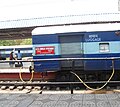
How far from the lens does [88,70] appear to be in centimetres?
1569

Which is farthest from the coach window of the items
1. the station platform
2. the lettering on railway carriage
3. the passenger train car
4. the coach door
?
the station platform

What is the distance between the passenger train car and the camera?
15.5 meters

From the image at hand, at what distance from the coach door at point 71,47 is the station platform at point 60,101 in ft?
28.4

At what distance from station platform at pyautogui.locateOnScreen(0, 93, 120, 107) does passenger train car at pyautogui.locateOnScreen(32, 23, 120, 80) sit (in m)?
8.52

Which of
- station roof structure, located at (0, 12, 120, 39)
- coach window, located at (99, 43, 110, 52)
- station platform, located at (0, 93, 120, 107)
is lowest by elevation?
station platform, located at (0, 93, 120, 107)

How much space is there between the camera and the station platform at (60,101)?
5.98 m

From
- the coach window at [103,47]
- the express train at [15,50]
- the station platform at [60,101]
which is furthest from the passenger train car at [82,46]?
the express train at [15,50]

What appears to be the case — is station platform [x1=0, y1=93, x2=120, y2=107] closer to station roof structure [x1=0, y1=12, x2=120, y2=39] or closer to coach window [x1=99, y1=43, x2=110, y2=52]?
coach window [x1=99, y1=43, x2=110, y2=52]

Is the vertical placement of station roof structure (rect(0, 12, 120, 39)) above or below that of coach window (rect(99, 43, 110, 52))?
above

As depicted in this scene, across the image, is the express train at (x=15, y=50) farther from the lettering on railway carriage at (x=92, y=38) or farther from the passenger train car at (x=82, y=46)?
the lettering on railway carriage at (x=92, y=38)

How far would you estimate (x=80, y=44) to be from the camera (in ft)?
51.6

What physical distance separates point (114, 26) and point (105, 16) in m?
12.1

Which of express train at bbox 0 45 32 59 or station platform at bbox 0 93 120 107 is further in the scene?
express train at bbox 0 45 32 59

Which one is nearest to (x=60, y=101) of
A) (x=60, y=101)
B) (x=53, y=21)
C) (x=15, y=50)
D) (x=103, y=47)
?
(x=60, y=101)
